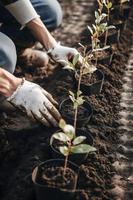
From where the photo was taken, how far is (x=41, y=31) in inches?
93.0

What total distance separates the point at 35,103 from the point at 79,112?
28 centimetres

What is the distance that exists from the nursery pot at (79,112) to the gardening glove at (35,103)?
80mm

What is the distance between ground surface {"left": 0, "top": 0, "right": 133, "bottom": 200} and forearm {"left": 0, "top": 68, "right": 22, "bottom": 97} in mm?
258

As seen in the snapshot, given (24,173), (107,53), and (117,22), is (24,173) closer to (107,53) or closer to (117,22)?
(107,53)

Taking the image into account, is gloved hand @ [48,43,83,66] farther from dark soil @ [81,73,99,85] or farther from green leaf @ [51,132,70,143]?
green leaf @ [51,132,70,143]

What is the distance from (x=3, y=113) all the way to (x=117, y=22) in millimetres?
1331

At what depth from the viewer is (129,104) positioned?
2480 millimetres

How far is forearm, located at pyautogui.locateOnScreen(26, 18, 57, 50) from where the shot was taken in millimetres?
2344

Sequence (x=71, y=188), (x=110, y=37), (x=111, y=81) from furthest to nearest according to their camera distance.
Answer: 1. (x=110, y=37)
2. (x=111, y=81)
3. (x=71, y=188)

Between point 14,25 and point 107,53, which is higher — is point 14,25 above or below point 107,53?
above

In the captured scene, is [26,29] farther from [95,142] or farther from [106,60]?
[95,142]

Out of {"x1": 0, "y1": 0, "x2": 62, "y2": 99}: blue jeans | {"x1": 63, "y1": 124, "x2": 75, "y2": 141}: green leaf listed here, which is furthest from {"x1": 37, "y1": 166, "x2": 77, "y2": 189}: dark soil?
{"x1": 0, "y1": 0, "x2": 62, "y2": 99}: blue jeans

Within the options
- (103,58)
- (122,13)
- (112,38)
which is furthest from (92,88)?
(122,13)

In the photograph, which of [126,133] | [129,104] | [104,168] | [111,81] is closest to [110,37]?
[111,81]
